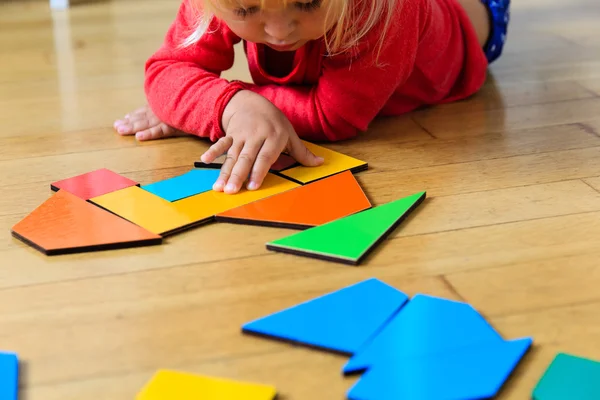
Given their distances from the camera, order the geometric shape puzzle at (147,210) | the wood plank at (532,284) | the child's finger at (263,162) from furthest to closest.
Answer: the child's finger at (263,162) → the geometric shape puzzle at (147,210) → the wood plank at (532,284)

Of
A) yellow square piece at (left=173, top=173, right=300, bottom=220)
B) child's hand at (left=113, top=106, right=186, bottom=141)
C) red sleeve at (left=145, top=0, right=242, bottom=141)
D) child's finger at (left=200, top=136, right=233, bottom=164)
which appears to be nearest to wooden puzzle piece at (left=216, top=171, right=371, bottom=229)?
yellow square piece at (left=173, top=173, right=300, bottom=220)

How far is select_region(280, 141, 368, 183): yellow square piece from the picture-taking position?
3.45 feet

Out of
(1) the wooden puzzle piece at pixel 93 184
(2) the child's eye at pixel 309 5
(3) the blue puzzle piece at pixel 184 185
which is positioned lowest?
(1) the wooden puzzle piece at pixel 93 184

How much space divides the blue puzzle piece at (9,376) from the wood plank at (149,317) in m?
0.01

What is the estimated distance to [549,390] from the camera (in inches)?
24.9

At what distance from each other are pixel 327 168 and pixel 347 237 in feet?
0.72

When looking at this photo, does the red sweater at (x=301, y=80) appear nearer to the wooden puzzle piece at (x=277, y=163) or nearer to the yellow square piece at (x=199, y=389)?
the wooden puzzle piece at (x=277, y=163)

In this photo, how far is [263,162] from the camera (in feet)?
3.38

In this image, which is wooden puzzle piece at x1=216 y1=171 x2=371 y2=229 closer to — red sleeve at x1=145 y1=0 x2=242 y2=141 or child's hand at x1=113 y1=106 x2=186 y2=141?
red sleeve at x1=145 y1=0 x2=242 y2=141

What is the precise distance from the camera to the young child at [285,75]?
1028 millimetres

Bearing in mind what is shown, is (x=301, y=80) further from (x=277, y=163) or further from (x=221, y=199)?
(x=221, y=199)

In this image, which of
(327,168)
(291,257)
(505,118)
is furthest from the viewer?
(505,118)

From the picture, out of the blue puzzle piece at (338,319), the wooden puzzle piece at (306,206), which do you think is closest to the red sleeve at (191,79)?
the wooden puzzle piece at (306,206)

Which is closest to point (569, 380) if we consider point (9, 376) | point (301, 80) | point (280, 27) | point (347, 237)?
point (347, 237)
